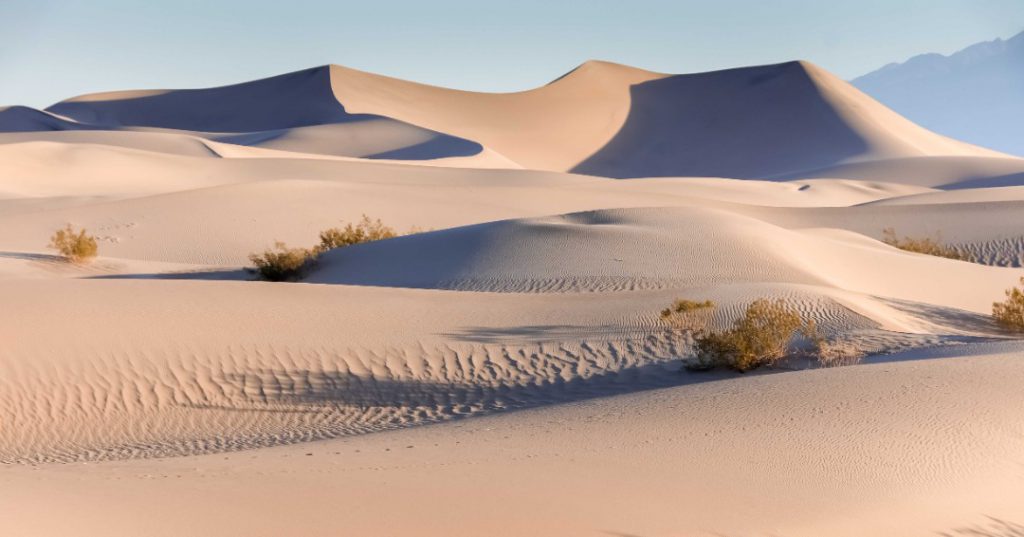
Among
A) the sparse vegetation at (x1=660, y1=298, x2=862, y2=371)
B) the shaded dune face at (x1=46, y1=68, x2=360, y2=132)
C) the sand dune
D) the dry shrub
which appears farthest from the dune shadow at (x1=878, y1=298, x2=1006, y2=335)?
the shaded dune face at (x1=46, y1=68, x2=360, y2=132)

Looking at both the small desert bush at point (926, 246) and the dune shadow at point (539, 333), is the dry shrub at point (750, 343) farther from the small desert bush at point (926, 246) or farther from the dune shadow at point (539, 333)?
the small desert bush at point (926, 246)

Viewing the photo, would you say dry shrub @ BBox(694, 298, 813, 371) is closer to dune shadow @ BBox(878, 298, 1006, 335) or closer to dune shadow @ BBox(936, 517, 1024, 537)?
dune shadow @ BBox(878, 298, 1006, 335)

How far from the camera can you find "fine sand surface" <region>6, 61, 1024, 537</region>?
20.5 ft

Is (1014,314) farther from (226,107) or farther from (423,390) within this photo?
(226,107)

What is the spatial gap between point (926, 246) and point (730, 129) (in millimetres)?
72383

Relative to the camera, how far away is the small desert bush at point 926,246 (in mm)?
27062

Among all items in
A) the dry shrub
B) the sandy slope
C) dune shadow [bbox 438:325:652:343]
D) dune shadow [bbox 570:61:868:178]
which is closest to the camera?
the sandy slope

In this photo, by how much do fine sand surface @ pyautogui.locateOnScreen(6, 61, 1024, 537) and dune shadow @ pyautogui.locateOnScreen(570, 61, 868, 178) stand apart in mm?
59562

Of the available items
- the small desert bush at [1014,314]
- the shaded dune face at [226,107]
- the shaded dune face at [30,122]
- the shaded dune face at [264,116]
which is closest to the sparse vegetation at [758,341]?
the small desert bush at [1014,314]

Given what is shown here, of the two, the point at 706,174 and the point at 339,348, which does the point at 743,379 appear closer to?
the point at 339,348

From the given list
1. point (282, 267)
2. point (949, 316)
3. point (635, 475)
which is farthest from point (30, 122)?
point (635, 475)

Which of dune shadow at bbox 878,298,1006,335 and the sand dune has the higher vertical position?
the sand dune

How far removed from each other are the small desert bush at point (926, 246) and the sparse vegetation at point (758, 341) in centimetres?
1505

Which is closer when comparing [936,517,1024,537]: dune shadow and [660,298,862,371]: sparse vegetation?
[936,517,1024,537]: dune shadow
